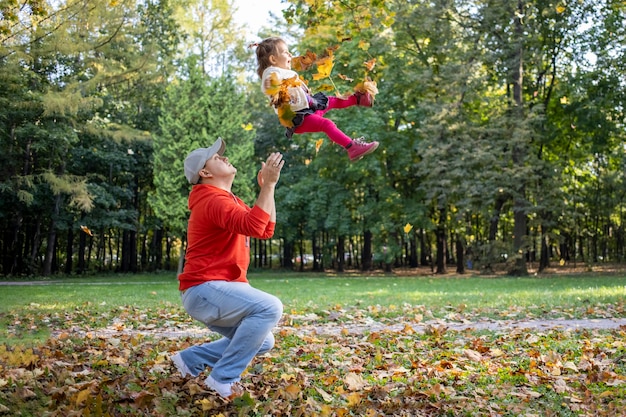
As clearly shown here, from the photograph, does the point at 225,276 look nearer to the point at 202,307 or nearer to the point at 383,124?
the point at 202,307

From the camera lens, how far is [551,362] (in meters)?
5.98


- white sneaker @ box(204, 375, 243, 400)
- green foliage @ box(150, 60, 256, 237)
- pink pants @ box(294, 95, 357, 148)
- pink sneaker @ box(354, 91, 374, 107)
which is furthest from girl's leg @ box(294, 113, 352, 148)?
green foliage @ box(150, 60, 256, 237)

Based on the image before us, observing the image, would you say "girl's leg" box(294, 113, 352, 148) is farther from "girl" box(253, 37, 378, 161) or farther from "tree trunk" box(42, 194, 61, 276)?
"tree trunk" box(42, 194, 61, 276)

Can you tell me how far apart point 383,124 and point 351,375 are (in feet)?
78.1

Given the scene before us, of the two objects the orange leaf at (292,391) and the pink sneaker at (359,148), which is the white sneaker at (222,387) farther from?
the pink sneaker at (359,148)

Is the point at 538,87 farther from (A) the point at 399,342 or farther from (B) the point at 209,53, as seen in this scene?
(A) the point at 399,342

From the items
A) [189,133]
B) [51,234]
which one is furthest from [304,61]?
[51,234]

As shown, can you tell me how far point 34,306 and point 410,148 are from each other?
2095 centimetres

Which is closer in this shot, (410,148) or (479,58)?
(479,58)

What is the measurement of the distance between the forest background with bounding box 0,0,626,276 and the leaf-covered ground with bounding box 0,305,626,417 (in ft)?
49.5

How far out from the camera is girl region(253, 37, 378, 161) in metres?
3.73

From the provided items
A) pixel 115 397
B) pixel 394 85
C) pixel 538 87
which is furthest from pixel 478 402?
pixel 538 87

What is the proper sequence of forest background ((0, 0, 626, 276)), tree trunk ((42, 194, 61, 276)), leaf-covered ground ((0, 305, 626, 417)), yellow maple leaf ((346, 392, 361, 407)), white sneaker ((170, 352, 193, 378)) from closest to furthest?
1. leaf-covered ground ((0, 305, 626, 417))
2. yellow maple leaf ((346, 392, 361, 407))
3. white sneaker ((170, 352, 193, 378))
4. forest background ((0, 0, 626, 276))
5. tree trunk ((42, 194, 61, 276))

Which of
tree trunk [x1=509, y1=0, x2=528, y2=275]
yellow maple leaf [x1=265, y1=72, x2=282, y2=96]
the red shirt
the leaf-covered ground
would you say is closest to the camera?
yellow maple leaf [x1=265, y1=72, x2=282, y2=96]
